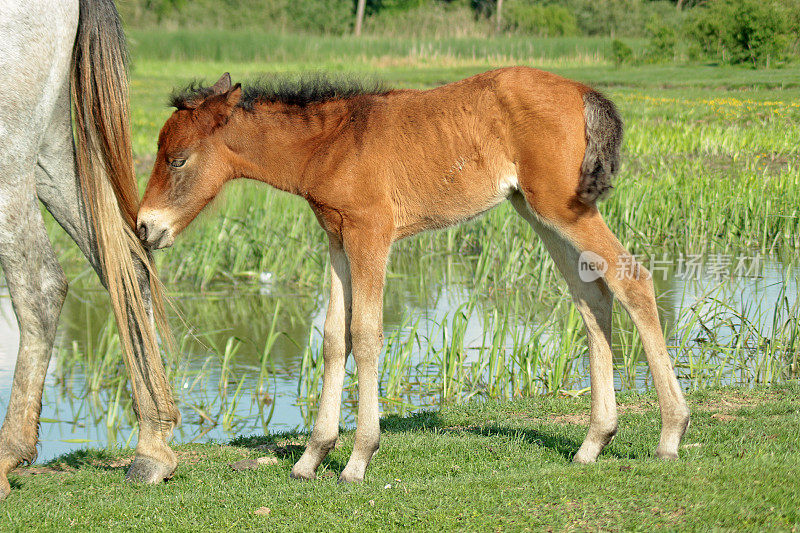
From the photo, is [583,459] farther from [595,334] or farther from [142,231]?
[142,231]

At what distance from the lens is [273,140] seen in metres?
4.67

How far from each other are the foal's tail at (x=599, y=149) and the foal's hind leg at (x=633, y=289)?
130mm

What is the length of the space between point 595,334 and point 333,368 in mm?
1416

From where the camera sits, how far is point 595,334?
4844 millimetres

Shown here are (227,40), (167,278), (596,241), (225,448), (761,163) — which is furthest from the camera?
(227,40)

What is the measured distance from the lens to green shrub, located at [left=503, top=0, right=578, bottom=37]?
1225 inches

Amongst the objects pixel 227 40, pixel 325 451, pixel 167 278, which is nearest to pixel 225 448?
pixel 325 451

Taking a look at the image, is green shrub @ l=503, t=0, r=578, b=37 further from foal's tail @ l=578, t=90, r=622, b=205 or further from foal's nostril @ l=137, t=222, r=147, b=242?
foal's nostril @ l=137, t=222, r=147, b=242

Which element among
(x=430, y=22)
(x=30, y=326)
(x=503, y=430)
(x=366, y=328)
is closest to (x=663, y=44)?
(x=503, y=430)

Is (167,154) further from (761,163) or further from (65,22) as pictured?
(761,163)

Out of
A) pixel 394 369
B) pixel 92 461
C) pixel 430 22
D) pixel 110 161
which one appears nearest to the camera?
pixel 110 161

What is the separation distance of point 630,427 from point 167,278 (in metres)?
6.75

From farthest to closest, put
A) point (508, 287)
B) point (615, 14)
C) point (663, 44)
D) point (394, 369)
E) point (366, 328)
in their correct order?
point (615, 14) < point (663, 44) < point (508, 287) < point (394, 369) < point (366, 328)

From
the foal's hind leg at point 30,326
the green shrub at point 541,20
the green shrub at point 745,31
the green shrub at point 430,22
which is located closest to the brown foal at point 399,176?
the foal's hind leg at point 30,326
